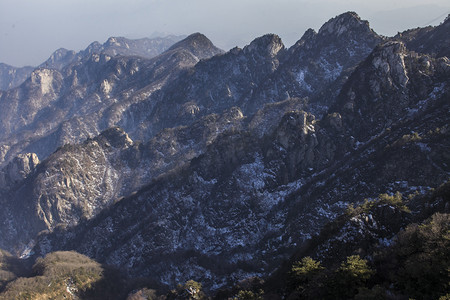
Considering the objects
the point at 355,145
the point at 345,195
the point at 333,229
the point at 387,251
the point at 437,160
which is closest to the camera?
the point at 387,251

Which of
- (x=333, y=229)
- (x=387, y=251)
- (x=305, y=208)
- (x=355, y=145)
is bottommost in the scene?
(x=387, y=251)

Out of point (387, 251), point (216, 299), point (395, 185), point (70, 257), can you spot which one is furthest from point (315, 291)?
point (70, 257)

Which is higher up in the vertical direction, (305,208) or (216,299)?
(305,208)

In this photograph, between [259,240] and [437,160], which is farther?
[259,240]

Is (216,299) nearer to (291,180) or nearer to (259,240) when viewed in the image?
(259,240)

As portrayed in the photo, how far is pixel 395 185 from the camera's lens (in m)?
101

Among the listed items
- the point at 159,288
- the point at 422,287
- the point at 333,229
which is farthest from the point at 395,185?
the point at 159,288

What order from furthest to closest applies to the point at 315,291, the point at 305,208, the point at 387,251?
the point at 305,208 → the point at 387,251 → the point at 315,291

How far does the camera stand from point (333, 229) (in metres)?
69.8

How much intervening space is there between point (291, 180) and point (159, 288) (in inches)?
2690

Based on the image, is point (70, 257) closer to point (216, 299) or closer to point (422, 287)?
point (216, 299)

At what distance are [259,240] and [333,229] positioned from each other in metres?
59.7

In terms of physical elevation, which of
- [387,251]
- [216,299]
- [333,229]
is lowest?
[216,299]

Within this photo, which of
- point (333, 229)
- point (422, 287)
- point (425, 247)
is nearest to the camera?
point (422, 287)
